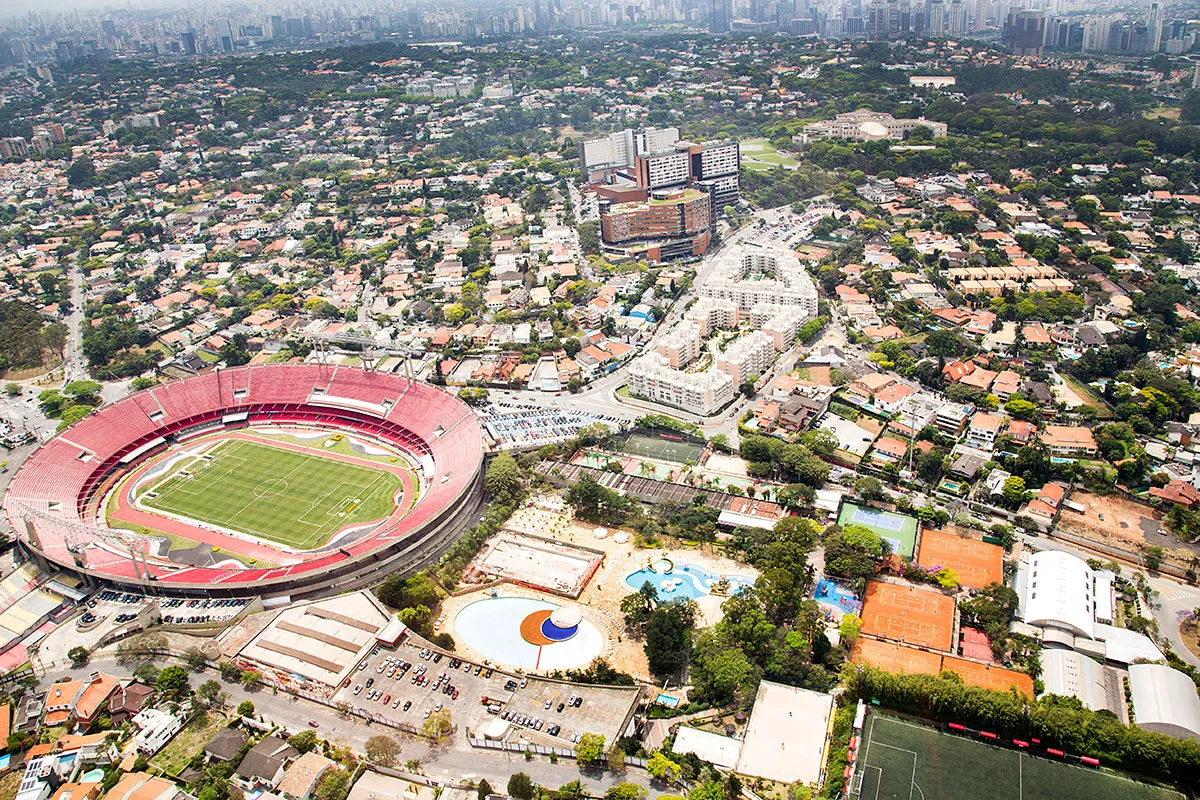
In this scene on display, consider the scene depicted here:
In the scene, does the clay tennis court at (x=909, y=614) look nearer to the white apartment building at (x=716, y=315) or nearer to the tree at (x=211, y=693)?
the tree at (x=211, y=693)

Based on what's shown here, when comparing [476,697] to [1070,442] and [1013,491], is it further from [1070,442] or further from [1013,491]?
[1070,442]

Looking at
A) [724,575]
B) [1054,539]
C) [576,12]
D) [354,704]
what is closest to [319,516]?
[354,704]

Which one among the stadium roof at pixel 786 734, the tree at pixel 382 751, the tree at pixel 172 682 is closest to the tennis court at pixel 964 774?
the stadium roof at pixel 786 734

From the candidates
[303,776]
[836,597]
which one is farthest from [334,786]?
[836,597]

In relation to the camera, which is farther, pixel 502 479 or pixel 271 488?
pixel 271 488

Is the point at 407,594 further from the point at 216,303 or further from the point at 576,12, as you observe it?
the point at 576,12

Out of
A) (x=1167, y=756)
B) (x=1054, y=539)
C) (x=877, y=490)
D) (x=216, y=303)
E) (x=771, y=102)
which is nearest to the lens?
(x=1167, y=756)
